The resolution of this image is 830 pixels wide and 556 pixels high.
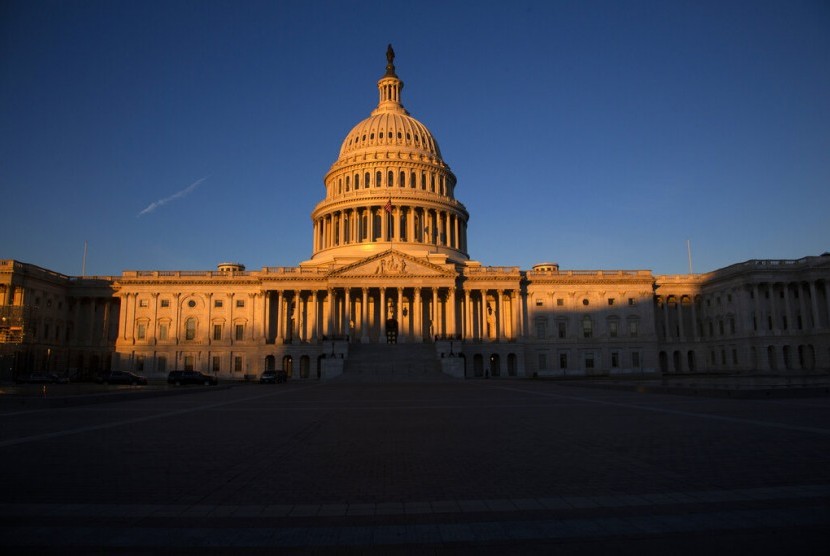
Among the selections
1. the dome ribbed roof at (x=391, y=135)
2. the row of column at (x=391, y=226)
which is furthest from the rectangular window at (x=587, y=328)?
the dome ribbed roof at (x=391, y=135)

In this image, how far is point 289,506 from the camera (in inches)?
360

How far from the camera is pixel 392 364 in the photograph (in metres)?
75.1

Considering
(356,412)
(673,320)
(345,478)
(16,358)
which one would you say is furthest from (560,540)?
(673,320)

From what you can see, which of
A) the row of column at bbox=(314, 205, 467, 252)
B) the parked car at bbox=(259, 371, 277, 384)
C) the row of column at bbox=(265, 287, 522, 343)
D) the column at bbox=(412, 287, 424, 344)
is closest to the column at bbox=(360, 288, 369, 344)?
the row of column at bbox=(265, 287, 522, 343)

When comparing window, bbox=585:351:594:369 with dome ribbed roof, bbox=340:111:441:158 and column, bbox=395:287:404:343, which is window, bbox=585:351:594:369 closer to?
column, bbox=395:287:404:343

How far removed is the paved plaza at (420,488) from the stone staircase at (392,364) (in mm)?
51206

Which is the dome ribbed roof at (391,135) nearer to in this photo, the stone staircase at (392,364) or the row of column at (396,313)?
the row of column at (396,313)

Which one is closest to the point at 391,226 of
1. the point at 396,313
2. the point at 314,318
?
the point at 396,313

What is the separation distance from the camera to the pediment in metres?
88.1

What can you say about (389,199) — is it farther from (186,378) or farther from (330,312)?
(186,378)

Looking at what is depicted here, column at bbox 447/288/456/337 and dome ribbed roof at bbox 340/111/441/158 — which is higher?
dome ribbed roof at bbox 340/111/441/158

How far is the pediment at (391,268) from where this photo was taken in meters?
88.1

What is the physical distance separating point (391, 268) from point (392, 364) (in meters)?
18.0

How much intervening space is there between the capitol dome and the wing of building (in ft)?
2.65
